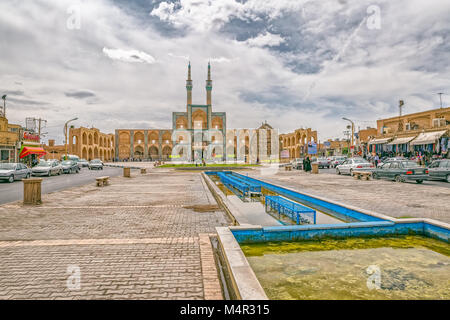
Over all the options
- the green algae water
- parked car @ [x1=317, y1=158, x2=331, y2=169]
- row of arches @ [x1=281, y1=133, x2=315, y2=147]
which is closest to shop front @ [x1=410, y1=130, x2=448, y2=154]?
parked car @ [x1=317, y1=158, x2=331, y2=169]

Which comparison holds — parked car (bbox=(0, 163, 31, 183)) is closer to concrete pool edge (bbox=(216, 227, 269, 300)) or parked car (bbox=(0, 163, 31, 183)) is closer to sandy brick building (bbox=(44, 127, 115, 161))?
concrete pool edge (bbox=(216, 227, 269, 300))

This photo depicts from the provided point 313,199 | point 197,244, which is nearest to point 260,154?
point 313,199

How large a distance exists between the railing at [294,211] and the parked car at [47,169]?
19152mm

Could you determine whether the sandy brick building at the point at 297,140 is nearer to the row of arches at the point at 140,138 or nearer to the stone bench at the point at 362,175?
the row of arches at the point at 140,138

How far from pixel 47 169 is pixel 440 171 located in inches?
1008

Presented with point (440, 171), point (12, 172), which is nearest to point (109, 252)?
point (12, 172)

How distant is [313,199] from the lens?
8.91 m

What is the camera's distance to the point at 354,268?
12.9 ft

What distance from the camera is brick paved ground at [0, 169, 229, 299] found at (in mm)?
3139

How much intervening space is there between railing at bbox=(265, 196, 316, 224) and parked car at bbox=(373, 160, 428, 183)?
10.5m
